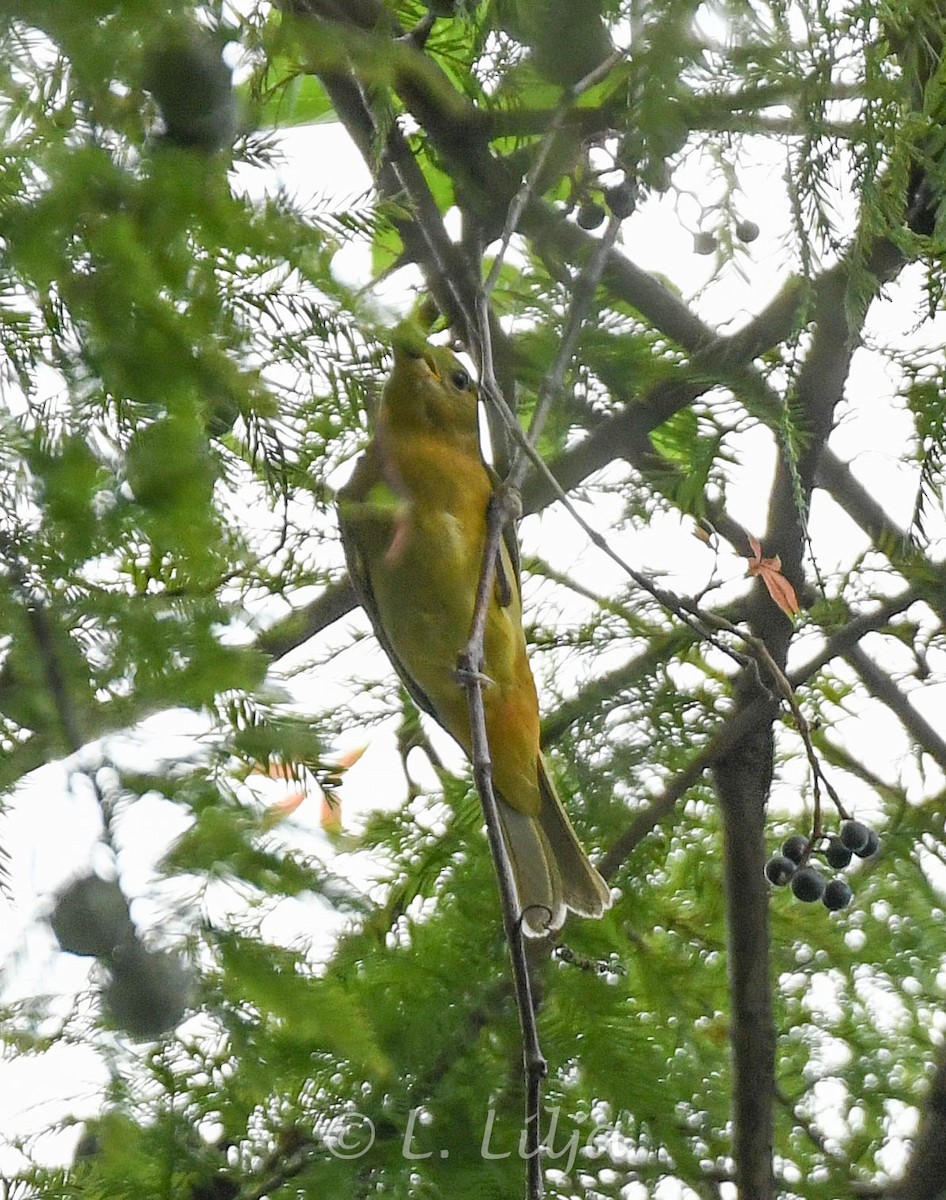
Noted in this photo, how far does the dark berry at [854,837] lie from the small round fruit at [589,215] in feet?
2.20

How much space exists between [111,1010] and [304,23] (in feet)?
1.80

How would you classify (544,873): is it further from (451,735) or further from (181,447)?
(181,447)

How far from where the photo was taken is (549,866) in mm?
1639

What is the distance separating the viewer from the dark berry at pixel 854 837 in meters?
1.42

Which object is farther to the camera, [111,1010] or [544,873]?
[544,873]

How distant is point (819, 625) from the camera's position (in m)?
1.69

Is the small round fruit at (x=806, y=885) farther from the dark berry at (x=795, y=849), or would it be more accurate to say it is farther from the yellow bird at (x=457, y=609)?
the yellow bird at (x=457, y=609)

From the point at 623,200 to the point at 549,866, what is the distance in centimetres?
82

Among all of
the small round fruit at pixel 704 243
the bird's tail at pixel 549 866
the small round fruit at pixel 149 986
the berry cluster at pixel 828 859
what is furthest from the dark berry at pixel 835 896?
the small round fruit at pixel 149 986

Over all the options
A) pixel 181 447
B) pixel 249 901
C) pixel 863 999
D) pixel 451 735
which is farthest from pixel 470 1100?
pixel 181 447

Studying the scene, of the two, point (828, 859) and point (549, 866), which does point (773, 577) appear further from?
point (549, 866)

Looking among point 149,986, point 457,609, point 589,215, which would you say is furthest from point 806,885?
point 149,986

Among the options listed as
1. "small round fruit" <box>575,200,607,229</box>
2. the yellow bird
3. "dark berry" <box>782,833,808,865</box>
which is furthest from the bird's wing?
"dark berry" <box>782,833,808,865</box>

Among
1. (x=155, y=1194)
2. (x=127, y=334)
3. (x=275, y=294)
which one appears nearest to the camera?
(x=127, y=334)
